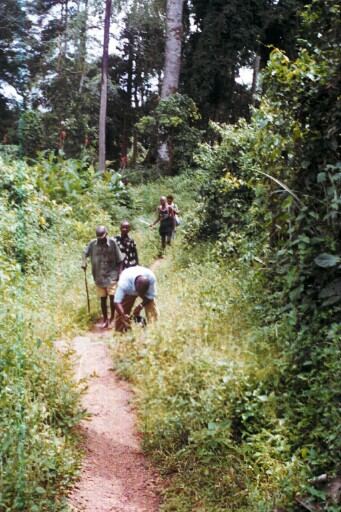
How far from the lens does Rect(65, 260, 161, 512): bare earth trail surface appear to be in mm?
4137

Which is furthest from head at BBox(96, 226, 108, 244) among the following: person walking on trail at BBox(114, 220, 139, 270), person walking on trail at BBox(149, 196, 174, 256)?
person walking on trail at BBox(149, 196, 174, 256)

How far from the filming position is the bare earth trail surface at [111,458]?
4137mm

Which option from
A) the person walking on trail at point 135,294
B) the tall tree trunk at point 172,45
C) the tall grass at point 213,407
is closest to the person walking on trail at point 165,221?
the person walking on trail at point 135,294

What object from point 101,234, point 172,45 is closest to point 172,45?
point 172,45

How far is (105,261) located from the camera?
335 inches

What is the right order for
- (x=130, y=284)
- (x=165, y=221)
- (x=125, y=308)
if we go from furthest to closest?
1. (x=165, y=221)
2. (x=125, y=308)
3. (x=130, y=284)

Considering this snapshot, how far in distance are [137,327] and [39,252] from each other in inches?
156

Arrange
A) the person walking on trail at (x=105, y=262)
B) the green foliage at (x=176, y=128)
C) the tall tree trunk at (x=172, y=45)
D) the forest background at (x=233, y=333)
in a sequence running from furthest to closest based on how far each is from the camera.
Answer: the green foliage at (x=176, y=128) < the tall tree trunk at (x=172, y=45) < the person walking on trail at (x=105, y=262) < the forest background at (x=233, y=333)

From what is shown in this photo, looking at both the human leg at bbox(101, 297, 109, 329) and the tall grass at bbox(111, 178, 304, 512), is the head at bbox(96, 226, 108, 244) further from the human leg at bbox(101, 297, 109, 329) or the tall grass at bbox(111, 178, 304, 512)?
the tall grass at bbox(111, 178, 304, 512)

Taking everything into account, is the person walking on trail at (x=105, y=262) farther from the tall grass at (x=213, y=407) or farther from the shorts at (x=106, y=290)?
the tall grass at (x=213, y=407)

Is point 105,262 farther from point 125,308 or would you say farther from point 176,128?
point 176,128

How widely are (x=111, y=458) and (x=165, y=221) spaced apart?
29.8 feet

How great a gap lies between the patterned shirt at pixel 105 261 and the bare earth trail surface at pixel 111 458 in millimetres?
2170

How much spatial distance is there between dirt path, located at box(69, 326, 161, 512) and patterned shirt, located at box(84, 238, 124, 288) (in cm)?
→ 218
